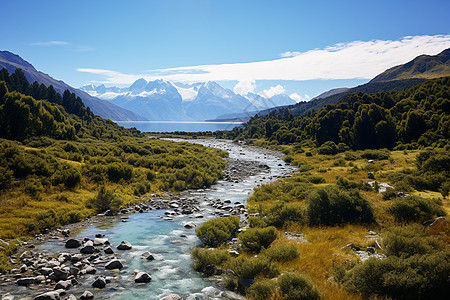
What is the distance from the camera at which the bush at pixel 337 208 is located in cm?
1515

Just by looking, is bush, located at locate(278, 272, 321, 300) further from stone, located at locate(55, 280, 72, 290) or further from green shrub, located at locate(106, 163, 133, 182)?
green shrub, located at locate(106, 163, 133, 182)

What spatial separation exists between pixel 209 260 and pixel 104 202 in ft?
42.1

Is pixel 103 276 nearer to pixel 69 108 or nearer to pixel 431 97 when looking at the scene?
pixel 431 97

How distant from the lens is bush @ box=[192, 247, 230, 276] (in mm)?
11188

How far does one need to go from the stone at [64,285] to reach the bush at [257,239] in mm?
7436

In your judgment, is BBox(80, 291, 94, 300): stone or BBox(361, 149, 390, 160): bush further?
BBox(361, 149, 390, 160): bush

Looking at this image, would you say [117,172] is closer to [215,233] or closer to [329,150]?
[215,233]

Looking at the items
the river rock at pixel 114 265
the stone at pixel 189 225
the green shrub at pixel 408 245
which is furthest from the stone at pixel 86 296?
the green shrub at pixel 408 245

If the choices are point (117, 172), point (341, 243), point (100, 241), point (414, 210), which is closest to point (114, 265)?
point (100, 241)

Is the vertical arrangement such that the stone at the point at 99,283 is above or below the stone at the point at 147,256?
above

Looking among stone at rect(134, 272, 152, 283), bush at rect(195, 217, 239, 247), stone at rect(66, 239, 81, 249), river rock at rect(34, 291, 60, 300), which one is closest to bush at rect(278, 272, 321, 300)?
stone at rect(134, 272, 152, 283)

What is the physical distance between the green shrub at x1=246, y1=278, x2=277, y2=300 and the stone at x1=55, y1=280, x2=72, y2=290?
6700mm

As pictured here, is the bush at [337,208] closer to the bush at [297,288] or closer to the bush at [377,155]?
the bush at [297,288]

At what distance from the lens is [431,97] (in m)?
66.4
